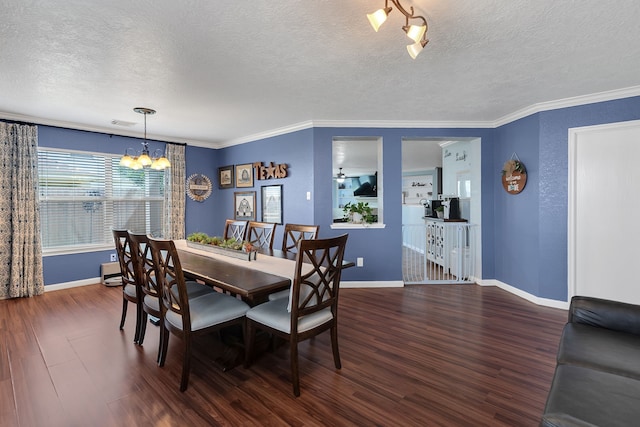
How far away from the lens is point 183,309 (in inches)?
80.0

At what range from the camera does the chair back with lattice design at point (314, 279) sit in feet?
6.39

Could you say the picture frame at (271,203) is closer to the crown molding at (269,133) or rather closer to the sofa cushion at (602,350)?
the crown molding at (269,133)

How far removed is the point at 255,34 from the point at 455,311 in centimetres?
339

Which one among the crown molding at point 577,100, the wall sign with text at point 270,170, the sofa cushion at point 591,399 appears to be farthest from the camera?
the wall sign with text at point 270,170

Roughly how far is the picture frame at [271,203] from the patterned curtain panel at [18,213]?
3.10m

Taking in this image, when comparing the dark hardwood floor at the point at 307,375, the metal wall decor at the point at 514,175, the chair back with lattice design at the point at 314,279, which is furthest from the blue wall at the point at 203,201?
the metal wall decor at the point at 514,175

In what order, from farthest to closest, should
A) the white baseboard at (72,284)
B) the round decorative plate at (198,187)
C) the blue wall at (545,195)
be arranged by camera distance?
1. the round decorative plate at (198,187)
2. the white baseboard at (72,284)
3. the blue wall at (545,195)

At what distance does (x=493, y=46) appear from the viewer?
2279 millimetres

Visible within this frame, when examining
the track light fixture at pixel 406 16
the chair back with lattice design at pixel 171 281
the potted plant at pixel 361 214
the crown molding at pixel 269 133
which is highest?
the crown molding at pixel 269 133

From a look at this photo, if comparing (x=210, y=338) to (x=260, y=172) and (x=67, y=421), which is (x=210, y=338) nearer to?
(x=67, y=421)

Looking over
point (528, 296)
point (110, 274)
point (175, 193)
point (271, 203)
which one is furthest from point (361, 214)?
point (110, 274)

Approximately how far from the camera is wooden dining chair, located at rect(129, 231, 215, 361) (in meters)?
2.34

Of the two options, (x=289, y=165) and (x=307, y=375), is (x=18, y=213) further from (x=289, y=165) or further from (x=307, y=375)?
(x=307, y=375)

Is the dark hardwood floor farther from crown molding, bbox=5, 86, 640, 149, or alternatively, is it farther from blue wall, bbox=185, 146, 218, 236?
blue wall, bbox=185, 146, 218, 236
